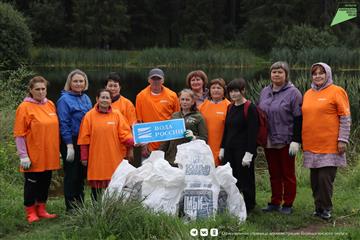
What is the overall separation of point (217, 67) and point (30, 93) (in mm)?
29626

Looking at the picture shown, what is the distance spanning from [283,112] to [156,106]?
1.60 metres

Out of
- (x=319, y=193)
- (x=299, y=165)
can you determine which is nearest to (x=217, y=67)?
(x=299, y=165)

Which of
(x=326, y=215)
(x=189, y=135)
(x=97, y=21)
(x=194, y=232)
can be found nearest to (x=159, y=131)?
(x=189, y=135)

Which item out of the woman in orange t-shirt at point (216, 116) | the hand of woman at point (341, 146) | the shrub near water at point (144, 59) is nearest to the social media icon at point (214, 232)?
the woman in orange t-shirt at point (216, 116)

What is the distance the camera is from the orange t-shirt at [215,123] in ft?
21.1

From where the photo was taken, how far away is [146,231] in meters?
4.93

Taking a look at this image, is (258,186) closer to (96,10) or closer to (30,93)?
(30,93)

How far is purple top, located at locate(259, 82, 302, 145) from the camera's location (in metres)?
6.21

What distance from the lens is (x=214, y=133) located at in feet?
21.2

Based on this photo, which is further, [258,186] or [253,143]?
[258,186]

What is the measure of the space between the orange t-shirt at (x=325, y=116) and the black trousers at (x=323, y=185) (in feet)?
0.80

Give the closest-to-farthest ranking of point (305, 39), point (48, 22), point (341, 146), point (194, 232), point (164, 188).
A: 1. point (194, 232)
2. point (164, 188)
3. point (341, 146)
4. point (305, 39)
5. point (48, 22)

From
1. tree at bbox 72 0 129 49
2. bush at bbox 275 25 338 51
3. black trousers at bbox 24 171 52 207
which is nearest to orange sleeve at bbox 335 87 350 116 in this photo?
black trousers at bbox 24 171 52 207

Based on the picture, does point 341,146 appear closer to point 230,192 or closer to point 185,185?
point 230,192
